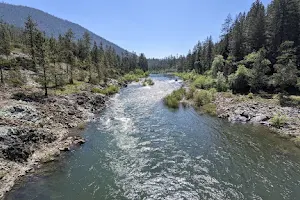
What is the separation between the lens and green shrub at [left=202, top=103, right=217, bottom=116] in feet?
132

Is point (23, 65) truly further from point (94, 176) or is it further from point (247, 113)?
point (247, 113)

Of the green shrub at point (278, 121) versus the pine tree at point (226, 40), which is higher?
the pine tree at point (226, 40)

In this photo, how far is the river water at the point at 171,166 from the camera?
16656 mm

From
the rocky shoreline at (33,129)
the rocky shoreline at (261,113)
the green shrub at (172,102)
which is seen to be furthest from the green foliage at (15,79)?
the rocky shoreline at (261,113)

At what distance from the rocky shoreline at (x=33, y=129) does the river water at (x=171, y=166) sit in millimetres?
1551

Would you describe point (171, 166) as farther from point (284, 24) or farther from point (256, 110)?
point (284, 24)

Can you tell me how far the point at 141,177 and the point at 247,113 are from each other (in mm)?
25643

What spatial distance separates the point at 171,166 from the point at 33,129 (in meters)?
→ 16.7

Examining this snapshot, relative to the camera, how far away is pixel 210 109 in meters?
42.0

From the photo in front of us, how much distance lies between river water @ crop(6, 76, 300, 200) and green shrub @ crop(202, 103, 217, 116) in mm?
7515

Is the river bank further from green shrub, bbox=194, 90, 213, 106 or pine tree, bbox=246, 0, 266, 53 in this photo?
pine tree, bbox=246, 0, 266, 53

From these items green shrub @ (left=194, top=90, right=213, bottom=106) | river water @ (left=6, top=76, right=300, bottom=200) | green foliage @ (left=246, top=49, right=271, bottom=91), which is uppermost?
green foliage @ (left=246, top=49, right=271, bottom=91)

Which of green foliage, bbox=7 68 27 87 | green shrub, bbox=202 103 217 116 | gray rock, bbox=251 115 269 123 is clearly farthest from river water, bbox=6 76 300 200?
green foliage, bbox=7 68 27 87

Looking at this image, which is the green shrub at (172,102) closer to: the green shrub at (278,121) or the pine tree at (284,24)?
the green shrub at (278,121)
